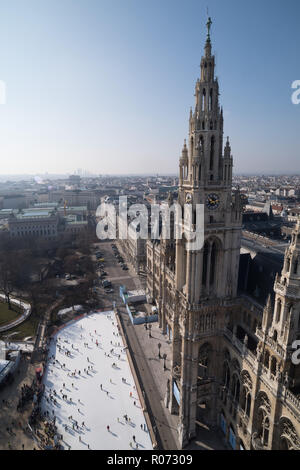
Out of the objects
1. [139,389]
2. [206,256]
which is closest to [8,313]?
[139,389]

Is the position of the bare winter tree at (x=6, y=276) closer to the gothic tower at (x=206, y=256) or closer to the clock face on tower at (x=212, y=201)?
the gothic tower at (x=206, y=256)

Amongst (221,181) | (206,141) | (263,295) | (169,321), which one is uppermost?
(206,141)

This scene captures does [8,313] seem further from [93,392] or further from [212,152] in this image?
[212,152]

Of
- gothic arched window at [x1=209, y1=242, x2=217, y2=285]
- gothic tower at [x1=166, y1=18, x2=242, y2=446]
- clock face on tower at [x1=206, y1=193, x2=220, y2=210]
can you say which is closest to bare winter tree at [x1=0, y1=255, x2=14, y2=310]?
gothic tower at [x1=166, y1=18, x2=242, y2=446]

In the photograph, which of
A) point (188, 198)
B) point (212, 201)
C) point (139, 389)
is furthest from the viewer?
point (139, 389)

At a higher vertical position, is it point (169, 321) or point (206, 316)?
point (206, 316)

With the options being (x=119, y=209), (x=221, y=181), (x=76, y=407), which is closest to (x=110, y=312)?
(x=76, y=407)
